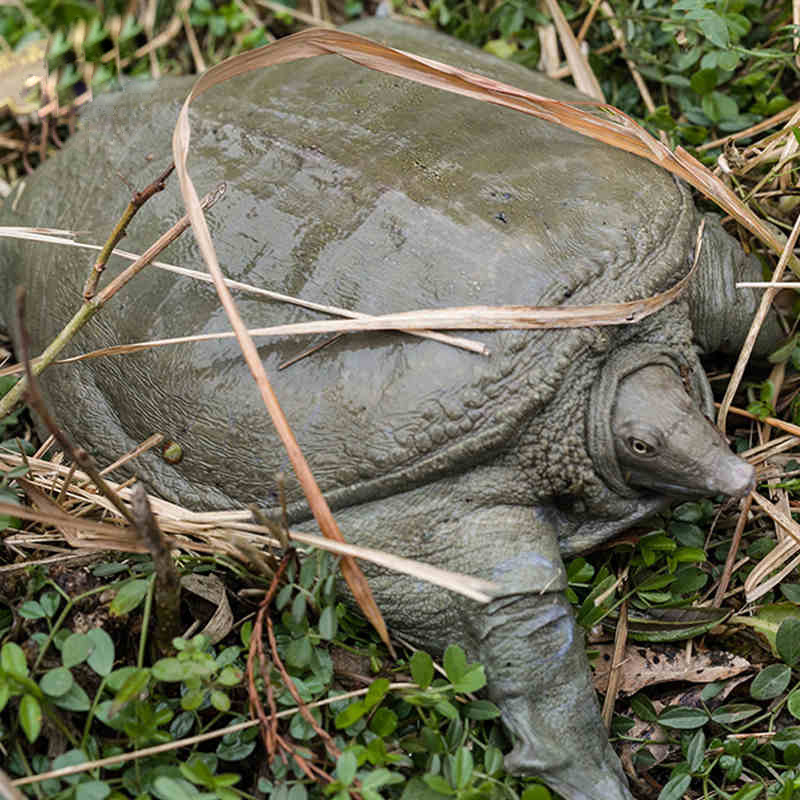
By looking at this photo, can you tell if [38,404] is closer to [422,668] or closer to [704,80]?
[422,668]

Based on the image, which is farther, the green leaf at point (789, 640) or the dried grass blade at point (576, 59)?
the dried grass blade at point (576, 59)

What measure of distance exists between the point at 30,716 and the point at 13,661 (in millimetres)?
105

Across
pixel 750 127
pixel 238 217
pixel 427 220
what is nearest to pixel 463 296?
pixel 427 220

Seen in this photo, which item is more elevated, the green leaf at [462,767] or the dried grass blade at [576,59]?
the dried grass blade at [576,59]

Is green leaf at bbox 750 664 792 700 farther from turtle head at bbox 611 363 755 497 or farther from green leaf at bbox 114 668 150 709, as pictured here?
green leaf at bbox 114 668 150 709

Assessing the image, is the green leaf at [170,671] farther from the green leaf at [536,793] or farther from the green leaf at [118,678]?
the green leaf at [536,793]

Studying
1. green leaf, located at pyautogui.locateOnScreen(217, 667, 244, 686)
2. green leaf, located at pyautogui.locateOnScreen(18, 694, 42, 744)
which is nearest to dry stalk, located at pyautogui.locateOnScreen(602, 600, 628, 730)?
green leaf, located at pyautogui.locateOnScreen(217, 667, 244, 686)

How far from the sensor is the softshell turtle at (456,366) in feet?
6.50

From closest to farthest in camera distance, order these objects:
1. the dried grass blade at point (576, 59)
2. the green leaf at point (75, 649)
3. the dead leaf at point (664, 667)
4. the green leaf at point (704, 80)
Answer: the green leaf at point (75, 649) < the dead leaf at point (664, 667) < the green leaf at point (704, 80) < the dried grass blade at point (576, 59)

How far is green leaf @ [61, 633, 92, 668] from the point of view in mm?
1751

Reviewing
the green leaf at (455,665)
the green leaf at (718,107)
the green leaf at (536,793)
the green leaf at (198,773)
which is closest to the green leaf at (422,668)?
the green leaf at (455,665)

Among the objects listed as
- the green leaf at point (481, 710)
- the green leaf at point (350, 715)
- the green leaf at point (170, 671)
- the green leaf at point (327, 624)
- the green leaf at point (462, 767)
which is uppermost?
the green leaf at point (170, 671)

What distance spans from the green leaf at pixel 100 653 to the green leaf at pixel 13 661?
0.11 meters

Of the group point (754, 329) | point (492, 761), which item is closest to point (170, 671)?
point (492, 761)
